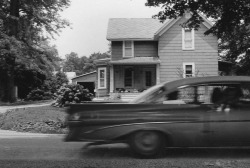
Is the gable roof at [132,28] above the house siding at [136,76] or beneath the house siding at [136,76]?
above

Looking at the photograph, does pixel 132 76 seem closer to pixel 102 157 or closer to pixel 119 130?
pixel 102 157

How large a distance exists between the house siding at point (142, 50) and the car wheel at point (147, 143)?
2236 centimetres

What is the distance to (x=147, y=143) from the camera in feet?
20.6

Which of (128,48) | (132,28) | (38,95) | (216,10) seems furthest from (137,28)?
(38,95)

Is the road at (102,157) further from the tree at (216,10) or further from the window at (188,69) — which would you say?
the window at (188,69)

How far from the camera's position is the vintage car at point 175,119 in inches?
243

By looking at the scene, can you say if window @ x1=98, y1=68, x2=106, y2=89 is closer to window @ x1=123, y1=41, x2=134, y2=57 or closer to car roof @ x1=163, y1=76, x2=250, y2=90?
window @ x1=123, y1=41, x2=134, y2=57

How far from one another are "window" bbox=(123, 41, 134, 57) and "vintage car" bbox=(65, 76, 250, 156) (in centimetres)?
2215

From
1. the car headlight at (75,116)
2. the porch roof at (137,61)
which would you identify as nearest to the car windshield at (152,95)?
the car headlight at (75,116)

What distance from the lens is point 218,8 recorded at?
16.8 meters

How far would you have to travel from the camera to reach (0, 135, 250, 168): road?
5.12 meters

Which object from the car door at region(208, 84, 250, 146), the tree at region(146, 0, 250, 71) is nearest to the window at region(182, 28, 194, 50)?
the tree at region(146, 0, 250, 71)

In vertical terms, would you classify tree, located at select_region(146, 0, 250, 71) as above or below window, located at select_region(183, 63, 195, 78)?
above

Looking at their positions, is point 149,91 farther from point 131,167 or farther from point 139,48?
point 139,48
